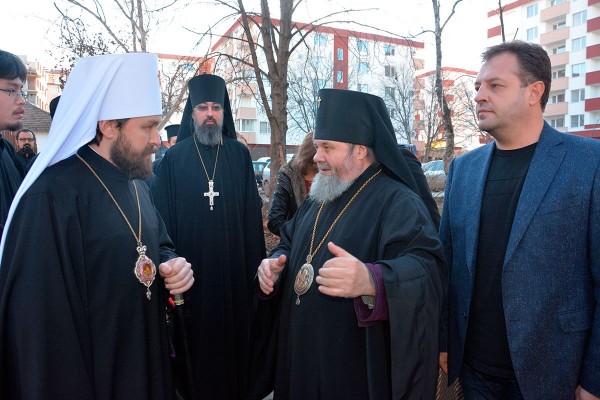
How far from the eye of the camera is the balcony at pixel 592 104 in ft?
151

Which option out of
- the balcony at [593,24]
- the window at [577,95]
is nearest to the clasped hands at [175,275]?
the balcony at [593,24]

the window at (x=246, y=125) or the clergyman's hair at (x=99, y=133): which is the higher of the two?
the window at (x=246, y=125)

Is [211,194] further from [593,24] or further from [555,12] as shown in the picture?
[555,12]

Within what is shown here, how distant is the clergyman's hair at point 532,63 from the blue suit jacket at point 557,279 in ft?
1.37

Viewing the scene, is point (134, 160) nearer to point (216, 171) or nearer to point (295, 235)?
point (295, 235)

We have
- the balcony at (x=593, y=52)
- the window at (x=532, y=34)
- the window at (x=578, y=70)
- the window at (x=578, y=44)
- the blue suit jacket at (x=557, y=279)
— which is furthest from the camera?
the window at (x=532, y=34)

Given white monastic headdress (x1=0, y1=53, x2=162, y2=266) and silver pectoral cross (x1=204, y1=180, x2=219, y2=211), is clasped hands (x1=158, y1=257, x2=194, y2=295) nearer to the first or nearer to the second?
white monastic headdress (x1=0, y1=53, x2=162, y2=266)

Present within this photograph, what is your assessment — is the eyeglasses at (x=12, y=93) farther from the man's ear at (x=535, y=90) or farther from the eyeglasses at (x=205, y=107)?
the man's ear at (x=535, y=90)

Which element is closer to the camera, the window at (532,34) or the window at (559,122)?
the window at (559,122)

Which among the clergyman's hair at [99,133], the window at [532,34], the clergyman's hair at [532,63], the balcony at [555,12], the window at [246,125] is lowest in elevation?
the clergyman's hair at [99,133]

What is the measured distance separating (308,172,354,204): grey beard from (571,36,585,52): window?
55538 mm

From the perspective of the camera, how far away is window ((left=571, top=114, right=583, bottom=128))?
4822cm

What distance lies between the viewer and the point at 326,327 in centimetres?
261

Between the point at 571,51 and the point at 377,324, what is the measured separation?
5676 cm
